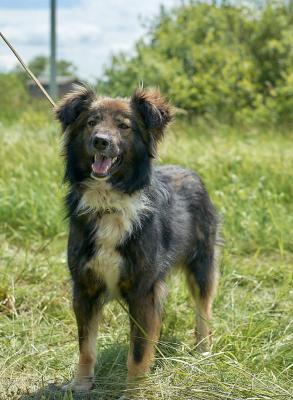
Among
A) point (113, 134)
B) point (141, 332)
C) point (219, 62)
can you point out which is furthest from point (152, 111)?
point (219, 62)

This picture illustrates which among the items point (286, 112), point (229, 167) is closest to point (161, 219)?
point (229, 167)

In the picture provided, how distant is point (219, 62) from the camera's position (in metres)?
15.1

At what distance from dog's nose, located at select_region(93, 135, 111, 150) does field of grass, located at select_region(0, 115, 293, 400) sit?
515 millimetres

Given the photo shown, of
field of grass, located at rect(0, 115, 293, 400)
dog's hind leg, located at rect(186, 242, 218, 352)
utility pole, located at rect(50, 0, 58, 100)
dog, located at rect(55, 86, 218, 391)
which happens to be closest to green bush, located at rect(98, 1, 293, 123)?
utility pole, located at rect(50, 0, 58, 100)

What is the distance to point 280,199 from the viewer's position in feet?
25.1

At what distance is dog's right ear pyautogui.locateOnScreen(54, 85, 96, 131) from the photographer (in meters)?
3.97

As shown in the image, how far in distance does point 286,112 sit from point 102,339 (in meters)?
10.9

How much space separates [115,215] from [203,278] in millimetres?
1223

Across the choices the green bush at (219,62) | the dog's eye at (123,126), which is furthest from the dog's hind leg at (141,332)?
the green bush at (219,62)

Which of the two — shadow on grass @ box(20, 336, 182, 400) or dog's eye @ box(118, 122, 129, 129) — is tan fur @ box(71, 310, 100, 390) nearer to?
shadow on grass @ box(20, 336, 182, 400)

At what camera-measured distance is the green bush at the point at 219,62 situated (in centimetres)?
1450

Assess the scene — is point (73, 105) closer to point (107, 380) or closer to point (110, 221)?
point (110, 221)

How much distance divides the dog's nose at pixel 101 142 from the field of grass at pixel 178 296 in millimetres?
515

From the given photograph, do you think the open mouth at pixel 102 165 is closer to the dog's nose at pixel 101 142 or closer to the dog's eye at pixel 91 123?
the dog's nose at pixel 101 142
